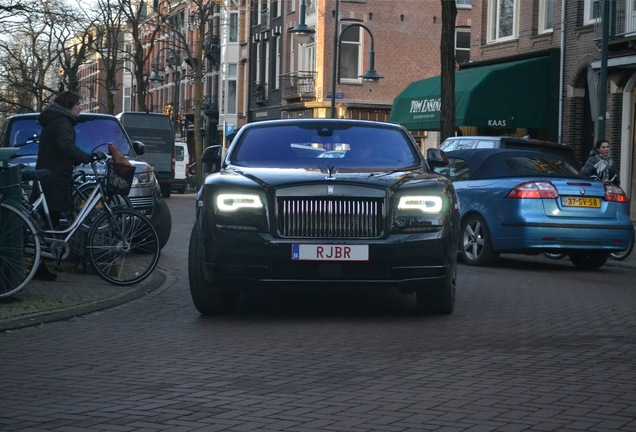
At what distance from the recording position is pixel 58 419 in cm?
558

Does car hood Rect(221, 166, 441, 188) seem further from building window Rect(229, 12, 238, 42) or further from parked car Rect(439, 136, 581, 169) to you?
building window Rect(229, 12, 238, 42)

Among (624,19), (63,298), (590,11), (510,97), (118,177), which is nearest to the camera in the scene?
(63,298)

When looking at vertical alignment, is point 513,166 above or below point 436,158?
below

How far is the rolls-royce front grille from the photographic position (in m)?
9.11

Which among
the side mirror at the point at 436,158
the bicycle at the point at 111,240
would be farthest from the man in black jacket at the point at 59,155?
the side mirror at the point at 436,158

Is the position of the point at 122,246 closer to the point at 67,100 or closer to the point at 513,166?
the point at 67,100

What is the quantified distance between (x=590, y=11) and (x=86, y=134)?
63.8ft

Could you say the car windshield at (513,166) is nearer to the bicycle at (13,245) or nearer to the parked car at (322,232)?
the parked car at (322,232)

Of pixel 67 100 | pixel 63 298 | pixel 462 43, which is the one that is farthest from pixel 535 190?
pixel 462 43

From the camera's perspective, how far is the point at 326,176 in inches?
367

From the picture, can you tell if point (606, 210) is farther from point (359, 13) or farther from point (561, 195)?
point (359, 13)

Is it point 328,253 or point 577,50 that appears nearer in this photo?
point 328,253

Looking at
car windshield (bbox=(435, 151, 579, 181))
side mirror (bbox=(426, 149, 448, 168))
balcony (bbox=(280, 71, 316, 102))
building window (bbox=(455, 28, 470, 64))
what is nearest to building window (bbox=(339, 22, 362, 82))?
balcony (bbox=(280, 71, 316, 102))

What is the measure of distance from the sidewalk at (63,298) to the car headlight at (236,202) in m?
1.57
